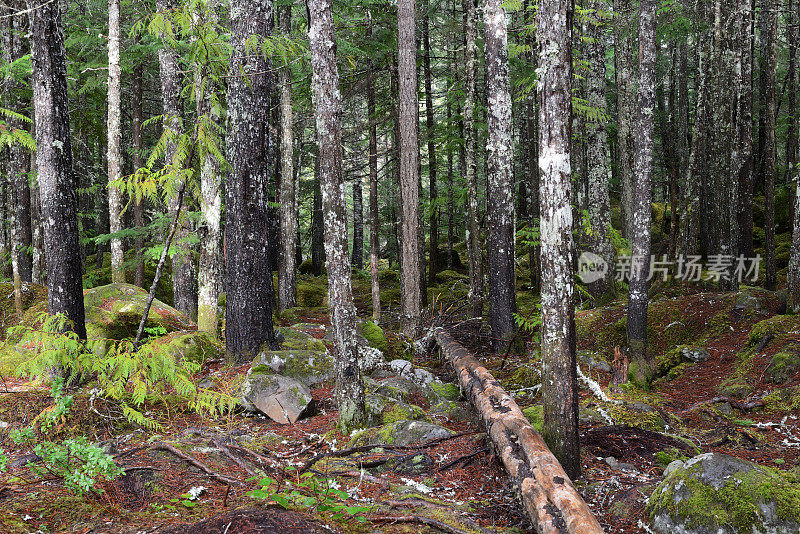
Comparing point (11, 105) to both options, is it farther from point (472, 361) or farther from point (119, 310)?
point (472, 361)

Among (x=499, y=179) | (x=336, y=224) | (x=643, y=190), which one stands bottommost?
(x=336, y=224)

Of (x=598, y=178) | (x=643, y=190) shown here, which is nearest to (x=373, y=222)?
(x=598, y=178)

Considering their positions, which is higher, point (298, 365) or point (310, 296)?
point (298, 365)

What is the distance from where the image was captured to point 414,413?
661cm

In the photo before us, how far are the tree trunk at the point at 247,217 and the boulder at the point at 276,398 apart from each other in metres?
1.78

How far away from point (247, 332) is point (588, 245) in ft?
31.9

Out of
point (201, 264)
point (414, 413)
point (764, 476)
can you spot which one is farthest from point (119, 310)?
point (764, 476)

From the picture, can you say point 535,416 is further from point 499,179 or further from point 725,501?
point 499,179

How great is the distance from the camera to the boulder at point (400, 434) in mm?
5582

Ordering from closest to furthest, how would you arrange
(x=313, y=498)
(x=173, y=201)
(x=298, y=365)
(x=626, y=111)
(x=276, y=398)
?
(x=313, y=498), (x=276, y=398), (x=298, y=365), (x=173, y=201), (x=626, y=111)

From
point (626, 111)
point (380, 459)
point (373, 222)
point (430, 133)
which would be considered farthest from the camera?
point (430, 133)

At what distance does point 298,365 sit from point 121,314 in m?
4.19

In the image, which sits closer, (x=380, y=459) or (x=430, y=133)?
(x=380, y=459)

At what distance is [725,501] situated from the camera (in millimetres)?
3748
